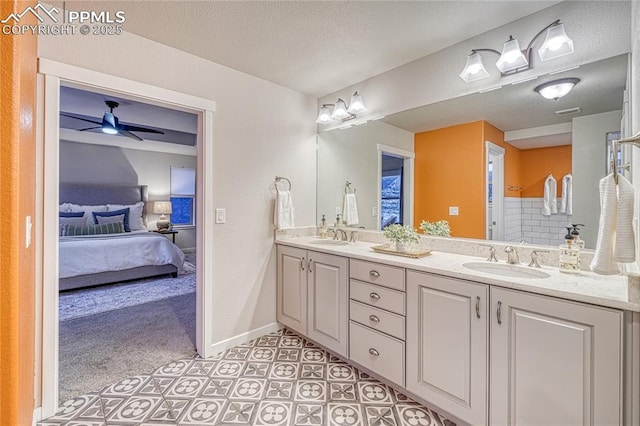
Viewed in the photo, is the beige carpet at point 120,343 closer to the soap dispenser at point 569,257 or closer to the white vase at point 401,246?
the white vase at point 401,246

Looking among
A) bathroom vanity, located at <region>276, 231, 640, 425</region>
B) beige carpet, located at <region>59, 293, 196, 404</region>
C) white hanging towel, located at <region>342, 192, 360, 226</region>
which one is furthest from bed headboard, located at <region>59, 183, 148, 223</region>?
bathroom vanity, located at <region>276, 231, 640, 425</region>

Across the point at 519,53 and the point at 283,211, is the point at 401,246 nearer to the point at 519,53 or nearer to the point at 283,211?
the point at 283,211

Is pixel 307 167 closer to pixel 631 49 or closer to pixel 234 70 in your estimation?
pixel 234 70

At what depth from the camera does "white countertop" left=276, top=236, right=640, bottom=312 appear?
1148 millimetres

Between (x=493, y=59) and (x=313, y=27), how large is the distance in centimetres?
122

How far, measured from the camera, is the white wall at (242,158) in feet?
7.18

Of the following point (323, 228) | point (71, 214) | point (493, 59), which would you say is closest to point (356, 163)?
point (323, 228)

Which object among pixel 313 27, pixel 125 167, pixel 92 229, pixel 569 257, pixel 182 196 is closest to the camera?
pixel 569 257

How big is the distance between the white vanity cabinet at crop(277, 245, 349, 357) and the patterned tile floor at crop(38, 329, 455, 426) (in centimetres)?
23

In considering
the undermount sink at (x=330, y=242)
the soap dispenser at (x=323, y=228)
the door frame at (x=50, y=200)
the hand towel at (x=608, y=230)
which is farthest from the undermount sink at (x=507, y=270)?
the door frame at (x=50, y=200)

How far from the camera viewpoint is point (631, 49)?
58.4 inches

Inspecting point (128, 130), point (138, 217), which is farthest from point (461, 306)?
point (138, 217)

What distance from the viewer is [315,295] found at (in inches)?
96.5

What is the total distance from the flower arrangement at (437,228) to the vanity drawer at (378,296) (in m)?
0.70
